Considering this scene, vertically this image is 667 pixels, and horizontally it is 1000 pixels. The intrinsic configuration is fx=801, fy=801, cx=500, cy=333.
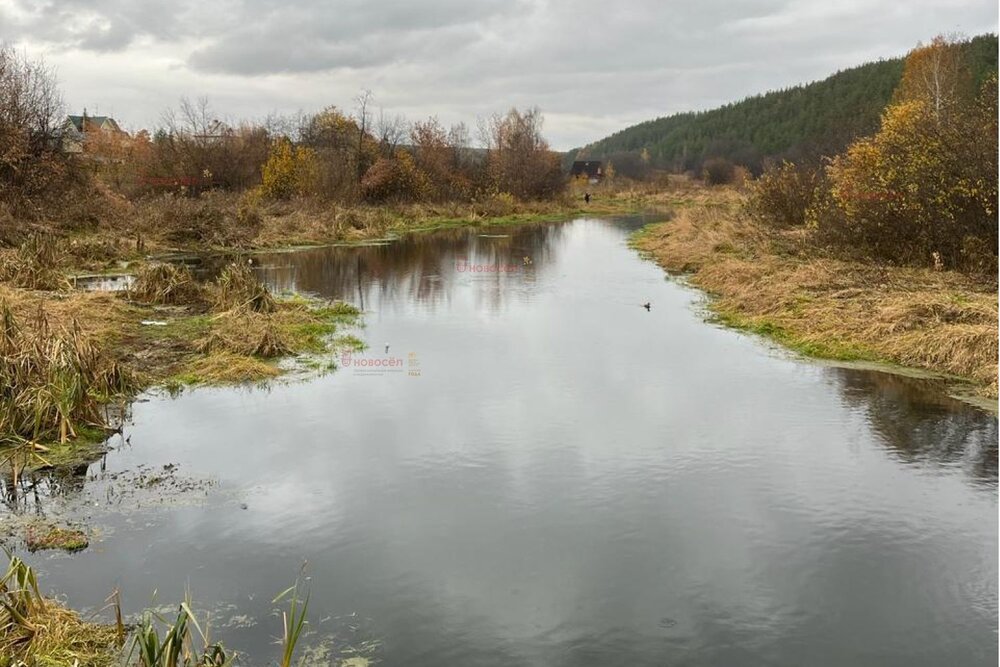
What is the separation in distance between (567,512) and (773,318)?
33.6ft

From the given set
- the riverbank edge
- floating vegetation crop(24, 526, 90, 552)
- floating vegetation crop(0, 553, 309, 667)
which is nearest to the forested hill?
the riverbank edge

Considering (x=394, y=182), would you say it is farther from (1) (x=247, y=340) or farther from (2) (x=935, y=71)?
(1) (x=247, y=340)

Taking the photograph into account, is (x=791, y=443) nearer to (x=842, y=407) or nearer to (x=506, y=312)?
(x=842, y=407)

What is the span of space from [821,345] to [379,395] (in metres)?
7.87

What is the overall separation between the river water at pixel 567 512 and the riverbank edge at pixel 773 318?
616 mm

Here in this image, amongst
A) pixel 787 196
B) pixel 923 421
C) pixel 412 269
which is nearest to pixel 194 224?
pixel 412 269

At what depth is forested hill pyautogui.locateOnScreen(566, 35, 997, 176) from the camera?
328 ft

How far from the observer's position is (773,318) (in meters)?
16.3

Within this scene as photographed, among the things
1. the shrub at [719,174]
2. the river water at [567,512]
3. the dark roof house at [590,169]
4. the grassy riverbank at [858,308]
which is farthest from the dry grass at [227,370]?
the dark roof house at [590,169]

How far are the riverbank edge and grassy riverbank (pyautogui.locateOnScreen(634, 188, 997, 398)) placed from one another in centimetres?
3

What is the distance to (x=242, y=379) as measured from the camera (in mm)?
12211

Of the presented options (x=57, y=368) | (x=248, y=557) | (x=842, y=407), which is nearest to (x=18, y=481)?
(x=57, y=368)

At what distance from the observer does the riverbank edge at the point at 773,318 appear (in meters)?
11.9

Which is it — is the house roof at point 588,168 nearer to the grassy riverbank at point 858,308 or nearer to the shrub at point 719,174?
the shrub at point 719,174
